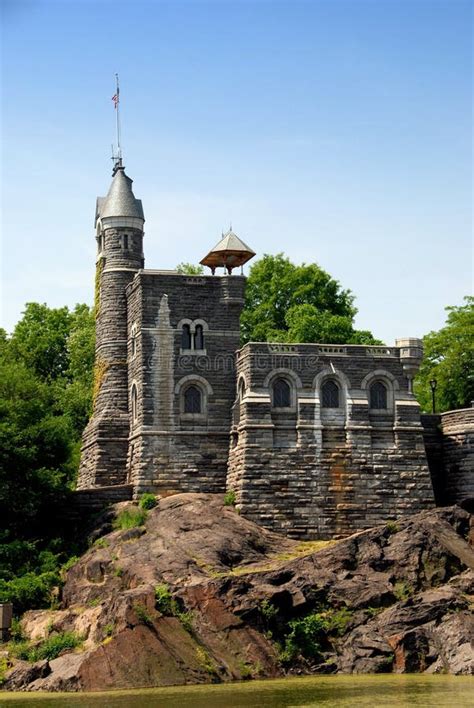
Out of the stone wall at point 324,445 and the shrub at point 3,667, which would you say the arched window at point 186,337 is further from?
the shrub at point 3,667

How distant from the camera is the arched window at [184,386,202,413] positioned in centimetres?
6806

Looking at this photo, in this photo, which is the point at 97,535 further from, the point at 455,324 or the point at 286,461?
the point at 455,324

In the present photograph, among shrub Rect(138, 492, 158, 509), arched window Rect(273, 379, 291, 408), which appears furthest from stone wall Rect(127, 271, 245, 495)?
arched window Rect(273, 379, 291, 408)

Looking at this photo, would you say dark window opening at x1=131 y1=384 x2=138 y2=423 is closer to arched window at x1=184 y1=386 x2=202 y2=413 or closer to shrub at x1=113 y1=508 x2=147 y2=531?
arched window at x1=184 y1=386 x2=202 y2=413

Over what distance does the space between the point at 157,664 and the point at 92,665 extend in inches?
86.1

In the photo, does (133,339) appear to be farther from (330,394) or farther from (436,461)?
(436,461)

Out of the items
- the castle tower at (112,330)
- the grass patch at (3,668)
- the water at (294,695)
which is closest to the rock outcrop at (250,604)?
the grass patch at (3,668)

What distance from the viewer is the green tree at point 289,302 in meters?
87.0

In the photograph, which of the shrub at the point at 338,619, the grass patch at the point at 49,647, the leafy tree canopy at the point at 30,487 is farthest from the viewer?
the leafy tree canopy at the point at 30,487

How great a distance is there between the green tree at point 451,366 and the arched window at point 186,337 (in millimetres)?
23523

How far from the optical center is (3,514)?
6481cm

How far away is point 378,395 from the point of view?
68000 millimetres

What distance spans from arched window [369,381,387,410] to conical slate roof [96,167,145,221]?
13970 mm

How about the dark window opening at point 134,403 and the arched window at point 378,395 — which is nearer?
the arched window at point 378,395
